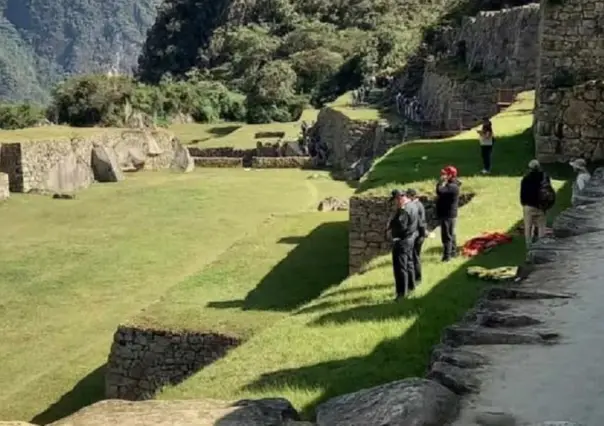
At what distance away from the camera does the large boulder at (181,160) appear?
1597 inches

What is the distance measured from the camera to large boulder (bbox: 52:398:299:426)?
5.39 metres

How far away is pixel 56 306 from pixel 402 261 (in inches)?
326

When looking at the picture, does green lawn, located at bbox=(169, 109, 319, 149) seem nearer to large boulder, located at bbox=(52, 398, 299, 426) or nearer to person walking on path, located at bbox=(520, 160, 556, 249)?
person walking on path, located at bbox=(520, 160, 556, 249)

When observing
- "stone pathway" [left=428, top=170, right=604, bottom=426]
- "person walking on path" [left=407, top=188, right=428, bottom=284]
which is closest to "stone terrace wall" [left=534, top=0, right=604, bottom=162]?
"person walking on path" [left=407, top=188, right=428, bottom=284]

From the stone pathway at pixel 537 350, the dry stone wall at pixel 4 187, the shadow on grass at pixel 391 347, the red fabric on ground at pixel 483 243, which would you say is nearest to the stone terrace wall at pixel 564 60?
the red fabric on ground at pixel 483 243

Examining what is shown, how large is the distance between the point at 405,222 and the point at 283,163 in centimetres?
2983

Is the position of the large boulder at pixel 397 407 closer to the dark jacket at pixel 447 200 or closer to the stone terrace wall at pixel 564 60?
the dark jacket at pixel 447 200

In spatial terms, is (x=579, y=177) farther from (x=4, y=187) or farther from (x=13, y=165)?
(x=13, y=165)

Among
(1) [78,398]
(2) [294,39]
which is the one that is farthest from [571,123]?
(2) [294,39]

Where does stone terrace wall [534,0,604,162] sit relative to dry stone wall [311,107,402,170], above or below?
above

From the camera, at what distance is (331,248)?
1758cm

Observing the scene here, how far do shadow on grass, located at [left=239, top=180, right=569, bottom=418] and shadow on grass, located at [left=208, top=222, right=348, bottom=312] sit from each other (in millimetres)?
3638

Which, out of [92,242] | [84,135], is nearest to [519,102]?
[92,242]

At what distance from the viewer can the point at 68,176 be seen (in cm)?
3288
